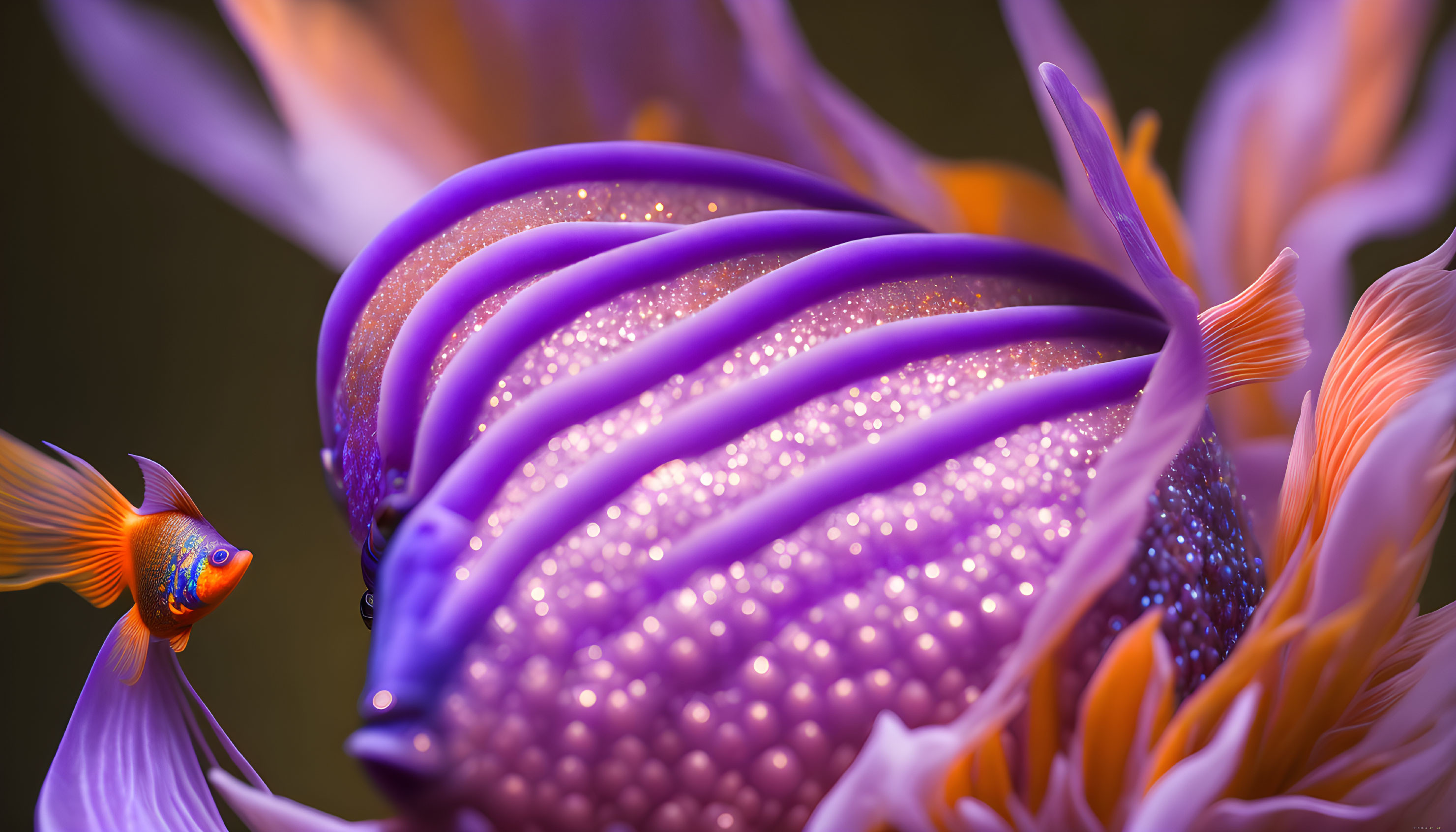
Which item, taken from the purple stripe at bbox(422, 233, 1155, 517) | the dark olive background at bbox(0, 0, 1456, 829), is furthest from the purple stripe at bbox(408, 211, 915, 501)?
the dark olive background at bbox(0, 0, 1456, 829)

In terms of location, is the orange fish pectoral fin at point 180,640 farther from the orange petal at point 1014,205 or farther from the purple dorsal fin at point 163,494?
the orange petal at point 1014,205

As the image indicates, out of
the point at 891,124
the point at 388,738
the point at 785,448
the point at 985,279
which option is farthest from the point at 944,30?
the point at 388,738

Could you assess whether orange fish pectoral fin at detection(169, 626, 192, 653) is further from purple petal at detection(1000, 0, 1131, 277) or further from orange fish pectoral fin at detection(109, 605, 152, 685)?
purple petal at detection(1000, 0, 1131, 277)

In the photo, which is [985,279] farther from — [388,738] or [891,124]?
→ [891,124]

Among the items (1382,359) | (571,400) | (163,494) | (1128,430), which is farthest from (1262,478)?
(163,494)

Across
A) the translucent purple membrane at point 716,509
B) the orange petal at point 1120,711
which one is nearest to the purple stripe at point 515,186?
the translucent purple membrane at point 716,509

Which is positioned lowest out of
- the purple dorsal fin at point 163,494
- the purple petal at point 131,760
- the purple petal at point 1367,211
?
the purple petal at point 131,760
